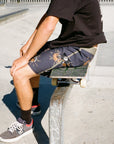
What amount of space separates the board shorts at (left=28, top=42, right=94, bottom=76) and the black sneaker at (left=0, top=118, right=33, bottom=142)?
25.3 inches

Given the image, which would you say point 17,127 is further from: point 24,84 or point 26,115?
point 24,84

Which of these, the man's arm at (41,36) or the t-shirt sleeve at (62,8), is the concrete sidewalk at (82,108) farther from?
the t-shirt sleeve at (62,8)

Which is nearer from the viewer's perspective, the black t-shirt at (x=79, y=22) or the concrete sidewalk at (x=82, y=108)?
the black t-shirt at (x=79, y=22)

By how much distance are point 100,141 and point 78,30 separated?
1.18m

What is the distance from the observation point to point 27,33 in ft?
27.8

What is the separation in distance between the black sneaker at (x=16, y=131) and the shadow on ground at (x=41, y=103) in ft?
0.36

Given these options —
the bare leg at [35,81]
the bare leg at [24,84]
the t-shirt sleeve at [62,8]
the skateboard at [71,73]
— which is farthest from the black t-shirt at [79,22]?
the bare leg at [35,81]

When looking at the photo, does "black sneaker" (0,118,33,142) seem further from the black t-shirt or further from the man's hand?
the black t-shirt

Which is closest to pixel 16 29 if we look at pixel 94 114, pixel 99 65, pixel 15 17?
pixel 15 17

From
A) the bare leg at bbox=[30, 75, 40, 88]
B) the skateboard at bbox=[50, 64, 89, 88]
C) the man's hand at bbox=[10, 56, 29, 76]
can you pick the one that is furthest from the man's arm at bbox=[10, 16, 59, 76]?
the bare leg at bbox=[30, 75, 40, 88]

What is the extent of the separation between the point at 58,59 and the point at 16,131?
929mm

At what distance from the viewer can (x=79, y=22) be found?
2.67 meters

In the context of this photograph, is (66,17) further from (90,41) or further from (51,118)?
(51,118)

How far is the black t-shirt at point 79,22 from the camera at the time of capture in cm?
251
